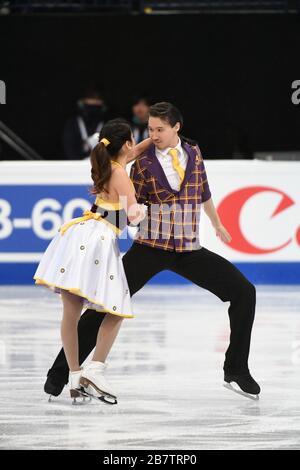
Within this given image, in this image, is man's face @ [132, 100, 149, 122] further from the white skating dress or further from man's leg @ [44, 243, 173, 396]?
the white skating dress

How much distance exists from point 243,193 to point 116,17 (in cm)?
356

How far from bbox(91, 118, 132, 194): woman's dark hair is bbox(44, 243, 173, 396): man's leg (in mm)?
451

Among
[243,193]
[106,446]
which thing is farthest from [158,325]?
[106,446]

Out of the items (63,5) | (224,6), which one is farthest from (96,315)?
(224,6)

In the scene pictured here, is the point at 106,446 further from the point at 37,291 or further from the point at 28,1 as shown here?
the point at 28,1

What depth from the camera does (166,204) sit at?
638 centimetres

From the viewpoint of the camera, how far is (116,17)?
1369cm

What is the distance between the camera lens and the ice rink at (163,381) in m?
5.61

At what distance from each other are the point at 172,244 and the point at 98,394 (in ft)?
2.84

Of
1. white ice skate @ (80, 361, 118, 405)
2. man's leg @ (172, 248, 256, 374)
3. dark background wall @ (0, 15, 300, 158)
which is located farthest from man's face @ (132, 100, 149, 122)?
white ice skate @ (80, 361, 118, 405)

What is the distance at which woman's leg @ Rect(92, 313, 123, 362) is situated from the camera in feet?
20.4

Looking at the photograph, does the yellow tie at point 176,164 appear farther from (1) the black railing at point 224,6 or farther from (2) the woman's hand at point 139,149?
(1) the black railing at point 224,6

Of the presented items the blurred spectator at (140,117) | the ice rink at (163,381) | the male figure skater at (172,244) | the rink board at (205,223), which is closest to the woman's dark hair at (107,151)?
the male figure skater at (172,244)

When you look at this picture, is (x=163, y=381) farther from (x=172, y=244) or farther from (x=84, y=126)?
(x=84, y=126)
